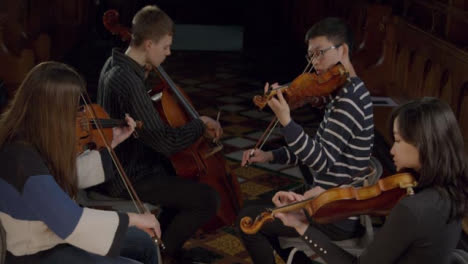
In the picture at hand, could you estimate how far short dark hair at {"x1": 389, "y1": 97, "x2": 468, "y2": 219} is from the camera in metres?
1.89

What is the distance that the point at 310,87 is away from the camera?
275 cm

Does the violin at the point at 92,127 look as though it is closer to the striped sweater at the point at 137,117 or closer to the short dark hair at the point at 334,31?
the striped sweater at the point at 137,117

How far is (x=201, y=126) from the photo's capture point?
3096 mm

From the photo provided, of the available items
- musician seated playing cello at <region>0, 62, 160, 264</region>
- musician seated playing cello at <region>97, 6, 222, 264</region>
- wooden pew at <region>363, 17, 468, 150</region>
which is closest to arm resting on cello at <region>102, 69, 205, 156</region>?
musician seated playing cello at <region>97, 6, 222, 264</region>

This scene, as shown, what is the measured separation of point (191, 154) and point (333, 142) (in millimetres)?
799

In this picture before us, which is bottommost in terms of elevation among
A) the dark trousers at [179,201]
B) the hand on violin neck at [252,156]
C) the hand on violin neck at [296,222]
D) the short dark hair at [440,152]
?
the dark trousers at [179,201]

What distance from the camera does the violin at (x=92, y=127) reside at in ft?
8.10

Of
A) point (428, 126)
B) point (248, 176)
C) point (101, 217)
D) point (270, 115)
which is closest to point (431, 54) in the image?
point (248, 176)

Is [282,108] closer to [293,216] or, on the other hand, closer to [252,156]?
[252,156]

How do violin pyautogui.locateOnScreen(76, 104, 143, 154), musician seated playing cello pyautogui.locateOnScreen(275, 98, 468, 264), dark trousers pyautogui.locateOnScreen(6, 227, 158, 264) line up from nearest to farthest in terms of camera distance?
musician seated playing cello pyautogui.locateOnScreen(275, 98, 468, 264) < dark trousers pyautogui.locateOnScreen(6, 227, 158, 264) < violin pyautogui.locateOnScreen(76, 104, 143, 154)

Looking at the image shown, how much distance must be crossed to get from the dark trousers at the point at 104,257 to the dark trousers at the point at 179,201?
0.48 meters

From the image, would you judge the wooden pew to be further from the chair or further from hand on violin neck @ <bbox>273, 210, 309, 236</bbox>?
hand on violin neck @ <bbox>273, 210, 309, 236</bbox>

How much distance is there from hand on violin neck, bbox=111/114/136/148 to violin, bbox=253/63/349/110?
1.65ft

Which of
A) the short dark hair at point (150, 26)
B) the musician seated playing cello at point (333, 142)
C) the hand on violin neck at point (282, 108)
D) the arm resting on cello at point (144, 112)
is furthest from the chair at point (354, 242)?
the short dark hair at point (150, 26)
